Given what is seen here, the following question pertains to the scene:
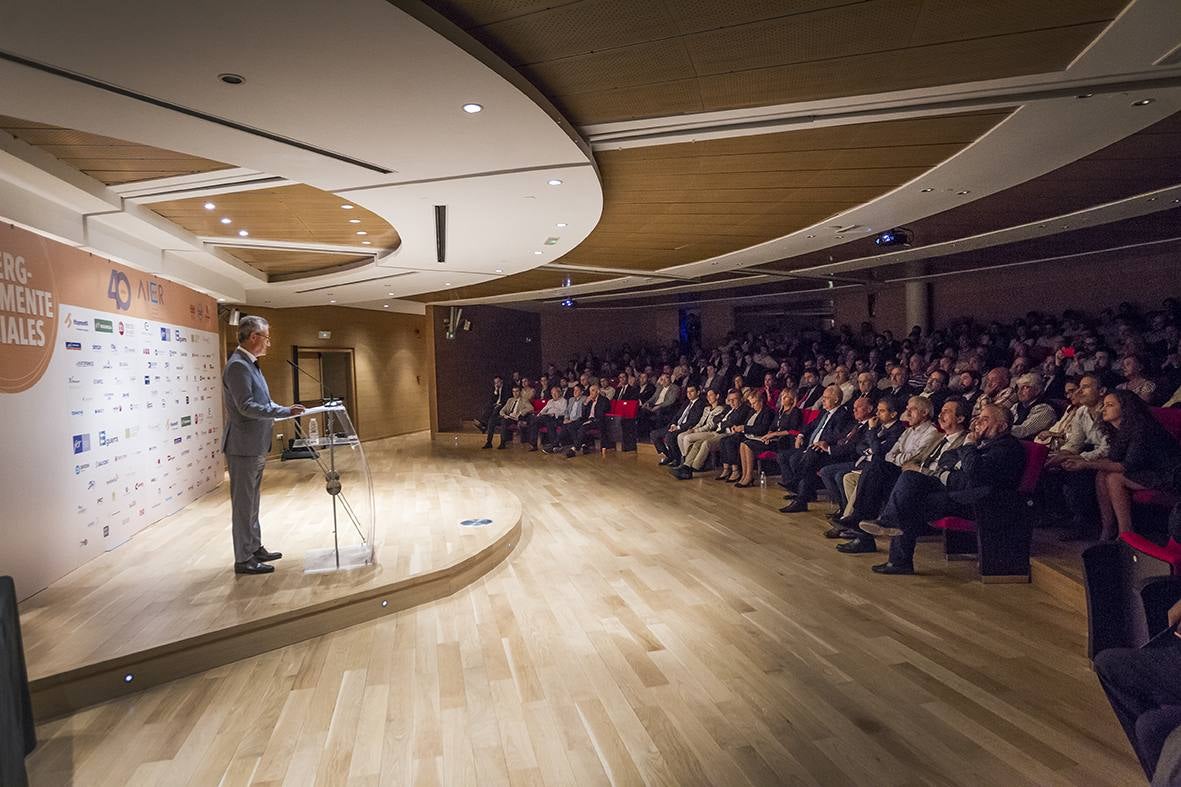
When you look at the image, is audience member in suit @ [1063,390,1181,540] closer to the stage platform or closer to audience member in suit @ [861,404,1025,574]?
audience member in suit @ [861,404,1025,574]

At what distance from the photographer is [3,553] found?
3941 millimetres

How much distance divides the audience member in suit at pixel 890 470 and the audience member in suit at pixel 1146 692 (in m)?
2.79

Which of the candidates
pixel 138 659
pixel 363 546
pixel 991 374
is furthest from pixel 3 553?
pixel 991 374

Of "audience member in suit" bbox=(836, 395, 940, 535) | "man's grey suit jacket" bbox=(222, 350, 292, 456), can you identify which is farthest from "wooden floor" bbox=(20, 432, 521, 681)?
"audience member in suit" bbox=(836, 395, 940, 535)

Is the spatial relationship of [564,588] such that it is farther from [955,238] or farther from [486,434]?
[486,434]

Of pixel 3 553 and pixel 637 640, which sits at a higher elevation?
pixel 3 553

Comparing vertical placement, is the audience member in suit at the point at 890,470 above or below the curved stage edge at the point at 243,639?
above

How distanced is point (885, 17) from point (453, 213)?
3.29 meters

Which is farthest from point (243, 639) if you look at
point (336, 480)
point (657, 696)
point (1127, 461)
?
point (1127, 461)

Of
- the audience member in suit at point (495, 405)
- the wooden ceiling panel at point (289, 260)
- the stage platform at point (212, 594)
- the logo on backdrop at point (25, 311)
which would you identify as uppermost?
the wooden ceiling panel at point (289, 260)

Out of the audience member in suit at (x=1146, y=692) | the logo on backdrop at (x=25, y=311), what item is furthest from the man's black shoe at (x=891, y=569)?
the logo on backdrop at (x=25, y=311)

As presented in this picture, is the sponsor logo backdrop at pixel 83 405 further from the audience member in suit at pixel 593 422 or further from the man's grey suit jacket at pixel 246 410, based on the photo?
the audience member in suit at pixel 593 422

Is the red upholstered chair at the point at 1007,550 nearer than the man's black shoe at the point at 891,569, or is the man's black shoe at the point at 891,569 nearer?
the red upholstered chair at the point at 1007,550

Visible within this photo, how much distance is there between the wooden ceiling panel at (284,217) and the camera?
477cm
